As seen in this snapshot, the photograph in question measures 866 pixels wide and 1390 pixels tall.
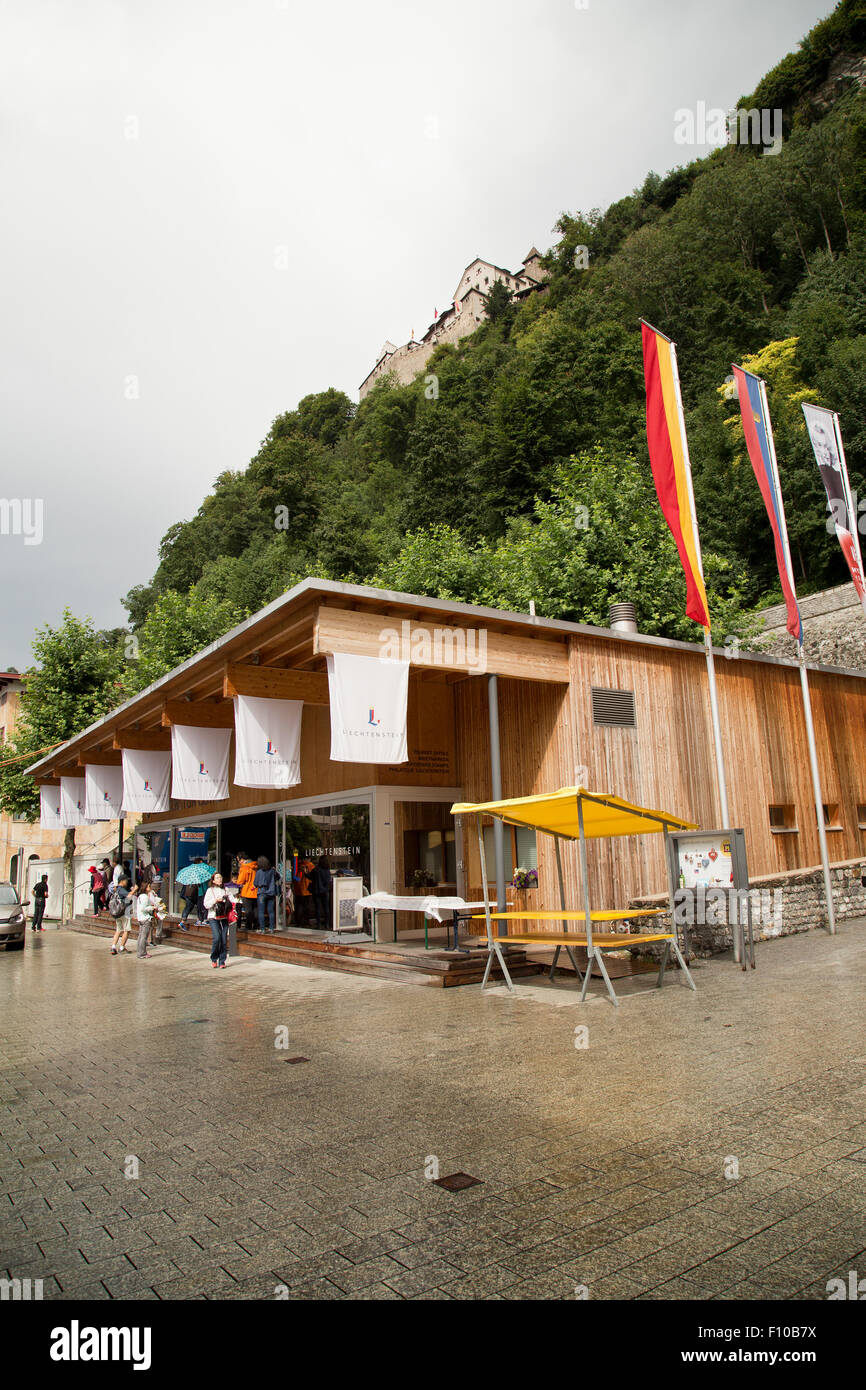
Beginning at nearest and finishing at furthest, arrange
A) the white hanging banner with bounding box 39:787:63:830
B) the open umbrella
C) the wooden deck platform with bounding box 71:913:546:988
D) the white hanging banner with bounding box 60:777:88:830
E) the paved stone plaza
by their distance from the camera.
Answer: the paved stone plaza < the wooden deck platform with bounding box 71:913:546:988 < the open umbrella < the white hanging banner with bounding box 60:777:88:830 < the white hanging banner with bounding box 39:787:63:830

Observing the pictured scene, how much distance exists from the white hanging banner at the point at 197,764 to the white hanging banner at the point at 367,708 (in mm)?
7056

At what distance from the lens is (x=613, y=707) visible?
14.3 m

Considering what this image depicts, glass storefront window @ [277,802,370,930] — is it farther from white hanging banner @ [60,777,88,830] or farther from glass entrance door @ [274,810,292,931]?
white hanging banner @ [60,777,88,830]

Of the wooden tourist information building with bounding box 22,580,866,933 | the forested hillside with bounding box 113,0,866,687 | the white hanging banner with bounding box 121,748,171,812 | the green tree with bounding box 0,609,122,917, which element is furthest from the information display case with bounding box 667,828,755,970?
the green tree with bounding box 0,609,122,917

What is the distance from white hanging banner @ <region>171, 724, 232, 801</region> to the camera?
17.7 m

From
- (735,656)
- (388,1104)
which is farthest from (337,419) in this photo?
(388,1104)

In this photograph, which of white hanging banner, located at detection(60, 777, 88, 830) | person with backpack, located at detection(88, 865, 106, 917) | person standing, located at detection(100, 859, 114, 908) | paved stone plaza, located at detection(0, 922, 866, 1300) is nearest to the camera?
paved stone plaza, located at detection(0, 922, 866, 1300)

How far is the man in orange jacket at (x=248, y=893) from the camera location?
704 inches

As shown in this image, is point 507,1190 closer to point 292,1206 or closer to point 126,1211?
point 292,1206

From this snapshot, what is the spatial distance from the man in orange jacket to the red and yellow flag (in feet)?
33.9

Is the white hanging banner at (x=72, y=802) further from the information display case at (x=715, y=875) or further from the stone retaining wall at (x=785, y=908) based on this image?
the information display case at (x=715, y=875)

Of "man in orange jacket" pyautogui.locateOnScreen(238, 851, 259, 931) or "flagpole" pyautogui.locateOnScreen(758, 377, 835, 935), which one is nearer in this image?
"flagpole" pyautogui.locateOnScreen(758, 377, 835, 935)
